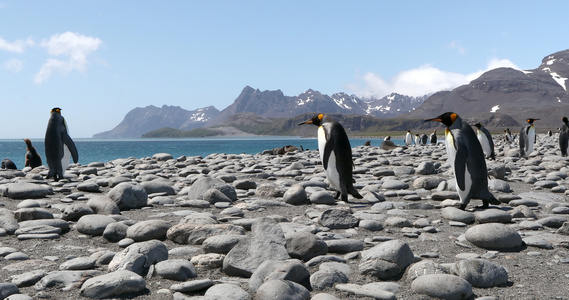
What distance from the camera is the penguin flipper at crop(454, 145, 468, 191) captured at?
5.46 m

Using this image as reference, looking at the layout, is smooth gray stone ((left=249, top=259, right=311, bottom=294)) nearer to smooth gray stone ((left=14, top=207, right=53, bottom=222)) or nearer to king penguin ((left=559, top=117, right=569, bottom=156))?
smooth gray stone ((left=14, top=207, right=53, bottom=222))

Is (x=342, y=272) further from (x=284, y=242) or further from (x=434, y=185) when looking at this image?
(x=434, y=185)

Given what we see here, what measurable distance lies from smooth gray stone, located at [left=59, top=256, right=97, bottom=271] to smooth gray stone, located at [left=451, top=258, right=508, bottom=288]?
250cm

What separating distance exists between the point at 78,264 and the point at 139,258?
1.46 feet

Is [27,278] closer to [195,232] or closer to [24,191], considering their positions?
[195,232]

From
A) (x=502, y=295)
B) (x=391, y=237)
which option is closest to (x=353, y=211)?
(x=391, y=237)

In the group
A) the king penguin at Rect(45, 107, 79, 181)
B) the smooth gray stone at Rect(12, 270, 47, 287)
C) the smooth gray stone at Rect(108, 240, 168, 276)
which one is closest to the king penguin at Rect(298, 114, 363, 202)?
the smooth gray stone at Rect(108, 240, 168, 276)

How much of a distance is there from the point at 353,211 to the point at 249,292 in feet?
9.01

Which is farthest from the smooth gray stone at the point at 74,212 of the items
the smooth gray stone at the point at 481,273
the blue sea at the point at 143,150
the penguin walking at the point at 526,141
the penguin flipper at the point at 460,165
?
the blue sea at the point at 143,150

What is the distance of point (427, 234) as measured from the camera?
4109mm

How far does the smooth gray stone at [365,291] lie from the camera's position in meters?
2.62

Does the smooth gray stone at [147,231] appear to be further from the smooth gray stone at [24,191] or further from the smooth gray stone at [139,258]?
the smooth gray stone at [24,191]

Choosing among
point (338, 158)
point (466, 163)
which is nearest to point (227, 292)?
point (338, 158)

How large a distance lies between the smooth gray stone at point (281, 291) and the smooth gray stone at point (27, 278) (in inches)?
58.5
